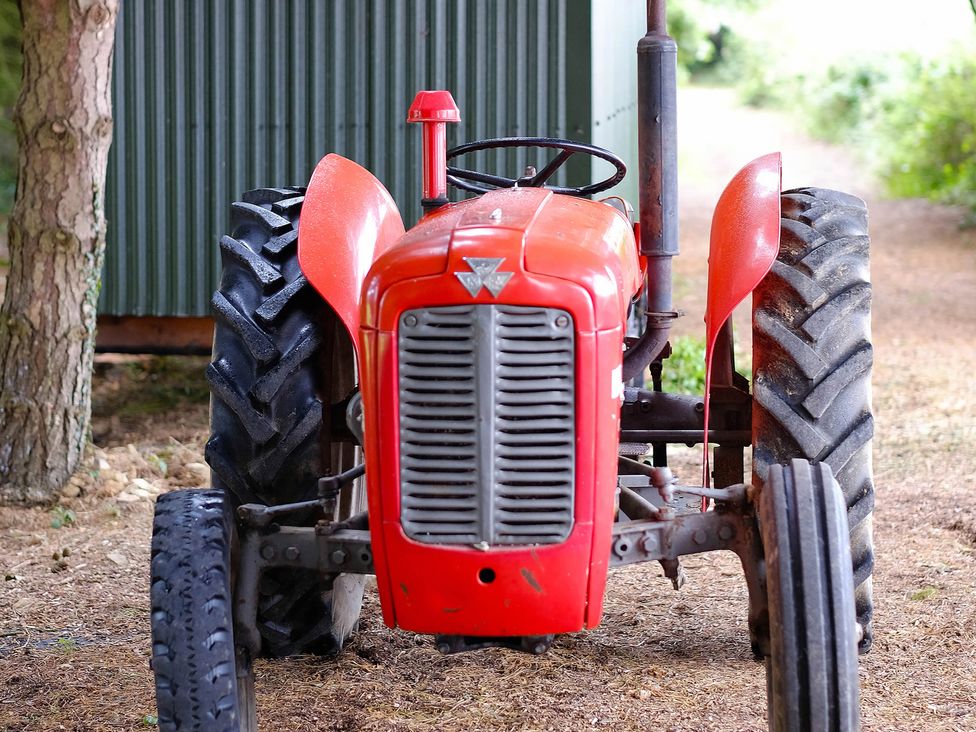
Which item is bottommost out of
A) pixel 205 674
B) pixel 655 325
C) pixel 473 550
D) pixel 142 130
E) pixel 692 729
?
pixel 692 729

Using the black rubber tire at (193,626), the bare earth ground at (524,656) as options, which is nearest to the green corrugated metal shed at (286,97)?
the bare earth ground at (524,656)

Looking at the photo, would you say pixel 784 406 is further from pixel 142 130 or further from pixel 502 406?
pixel 142 130

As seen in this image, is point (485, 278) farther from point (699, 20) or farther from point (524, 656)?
point (699, 20)

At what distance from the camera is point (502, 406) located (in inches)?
109

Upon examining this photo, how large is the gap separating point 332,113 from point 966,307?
6282 mm

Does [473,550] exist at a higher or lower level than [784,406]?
lower

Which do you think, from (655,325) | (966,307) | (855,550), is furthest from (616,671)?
(966,307)

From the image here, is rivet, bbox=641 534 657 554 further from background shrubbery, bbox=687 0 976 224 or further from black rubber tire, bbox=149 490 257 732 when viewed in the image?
background shrubbery, bbox=687 0 976 224

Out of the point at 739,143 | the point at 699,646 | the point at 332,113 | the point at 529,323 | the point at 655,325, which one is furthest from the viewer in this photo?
the point at 739,143

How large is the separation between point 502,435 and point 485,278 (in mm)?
329

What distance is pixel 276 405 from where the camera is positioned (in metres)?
3.61

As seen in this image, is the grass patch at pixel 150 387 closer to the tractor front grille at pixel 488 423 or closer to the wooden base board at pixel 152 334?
the wooden base board at pixel 152 334

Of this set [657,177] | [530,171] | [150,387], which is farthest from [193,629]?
[150,387]

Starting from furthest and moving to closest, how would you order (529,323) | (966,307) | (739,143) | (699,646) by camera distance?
(739,143), (966,307), (699,646), (529,323)
